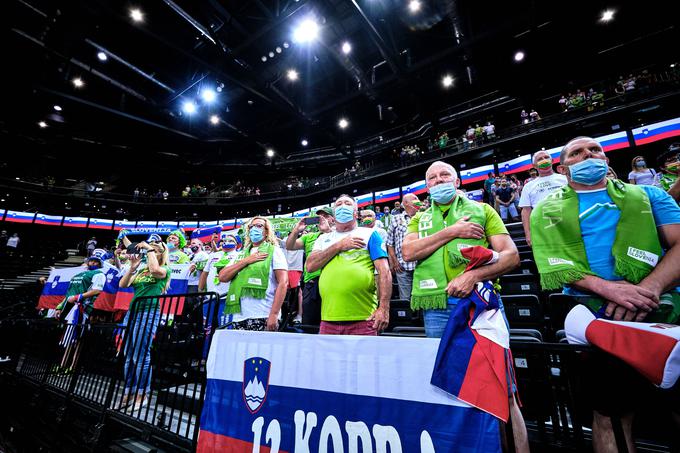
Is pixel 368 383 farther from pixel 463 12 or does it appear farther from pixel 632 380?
pixel 463 12

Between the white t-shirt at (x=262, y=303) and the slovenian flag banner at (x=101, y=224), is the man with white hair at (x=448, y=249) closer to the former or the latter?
the white t-shirt at (x=262, y=303)

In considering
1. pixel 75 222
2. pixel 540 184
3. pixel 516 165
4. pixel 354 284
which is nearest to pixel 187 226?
pixel 75 222

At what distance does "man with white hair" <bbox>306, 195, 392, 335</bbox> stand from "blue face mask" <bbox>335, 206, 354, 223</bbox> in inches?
6.4

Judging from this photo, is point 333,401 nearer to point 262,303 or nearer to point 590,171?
point 262,303

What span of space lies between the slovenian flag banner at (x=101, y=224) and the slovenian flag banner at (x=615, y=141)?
31.8 metres

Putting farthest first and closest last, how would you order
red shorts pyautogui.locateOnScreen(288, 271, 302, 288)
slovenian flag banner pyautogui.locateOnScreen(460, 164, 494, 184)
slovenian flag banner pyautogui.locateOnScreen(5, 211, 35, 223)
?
slovenian flag banner pyautogui.locateOnScreen(5, 211, 35, 223) < slovenian flag banner pyautogui.locateOnScreen(460, 164, 494, 184) < red shorts pyautogui.locateOnScreen(288, 271, 302, 288)

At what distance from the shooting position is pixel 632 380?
121 cm

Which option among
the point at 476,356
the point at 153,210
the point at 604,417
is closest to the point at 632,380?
the point at 604,417

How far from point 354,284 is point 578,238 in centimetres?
153

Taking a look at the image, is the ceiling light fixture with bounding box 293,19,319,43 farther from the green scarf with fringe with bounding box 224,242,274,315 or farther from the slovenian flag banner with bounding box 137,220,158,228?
the slovenian flag banner with bounding box 137,220,158,228

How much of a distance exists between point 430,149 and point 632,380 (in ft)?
56.1

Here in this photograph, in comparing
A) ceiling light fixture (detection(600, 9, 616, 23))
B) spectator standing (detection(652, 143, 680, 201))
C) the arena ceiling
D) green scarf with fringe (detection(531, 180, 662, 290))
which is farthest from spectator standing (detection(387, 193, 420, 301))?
ceiling light fixture (detection(600, 9, 616, 23))

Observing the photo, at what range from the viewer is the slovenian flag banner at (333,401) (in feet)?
4.40

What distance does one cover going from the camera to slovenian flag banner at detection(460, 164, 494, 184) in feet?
49.0
